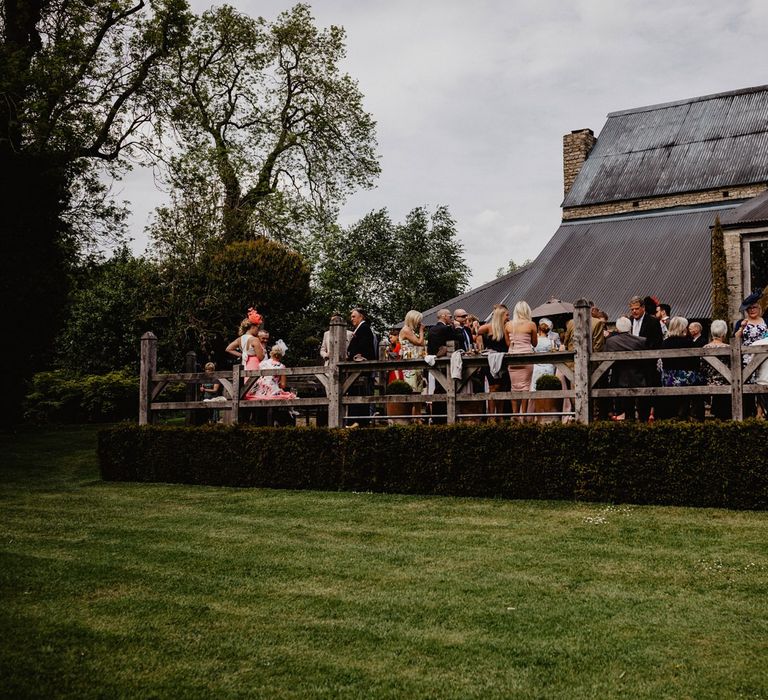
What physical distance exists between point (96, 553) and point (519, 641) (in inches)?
170

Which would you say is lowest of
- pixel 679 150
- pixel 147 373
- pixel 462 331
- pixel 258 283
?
pixel 147 373

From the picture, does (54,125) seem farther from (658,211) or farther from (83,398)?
(658,211)

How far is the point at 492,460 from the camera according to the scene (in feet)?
34.6

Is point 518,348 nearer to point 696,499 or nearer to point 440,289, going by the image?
point 696,499

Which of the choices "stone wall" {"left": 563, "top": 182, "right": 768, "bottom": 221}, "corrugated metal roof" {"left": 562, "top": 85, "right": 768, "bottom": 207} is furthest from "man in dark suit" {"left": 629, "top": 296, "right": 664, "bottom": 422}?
"corrugated metal roof" {"left": 562, "top": 85, "right": 768, "bottom": 207}

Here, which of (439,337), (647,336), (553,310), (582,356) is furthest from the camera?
(553,310)

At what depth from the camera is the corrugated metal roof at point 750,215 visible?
21.1 meters

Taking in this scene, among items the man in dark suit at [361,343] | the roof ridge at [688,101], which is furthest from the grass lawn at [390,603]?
the roof ridge at [688,101]

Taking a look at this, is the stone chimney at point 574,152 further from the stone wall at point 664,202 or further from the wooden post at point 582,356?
the wooden post at point 582,356

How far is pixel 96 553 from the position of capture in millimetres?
7570

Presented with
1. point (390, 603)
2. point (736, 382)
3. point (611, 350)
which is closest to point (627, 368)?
point (611, 350)

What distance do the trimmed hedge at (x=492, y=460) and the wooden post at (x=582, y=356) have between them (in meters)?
0.44

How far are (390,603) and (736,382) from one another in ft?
18.5

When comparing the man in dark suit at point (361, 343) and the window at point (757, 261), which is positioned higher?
the window at point (757, 261)
